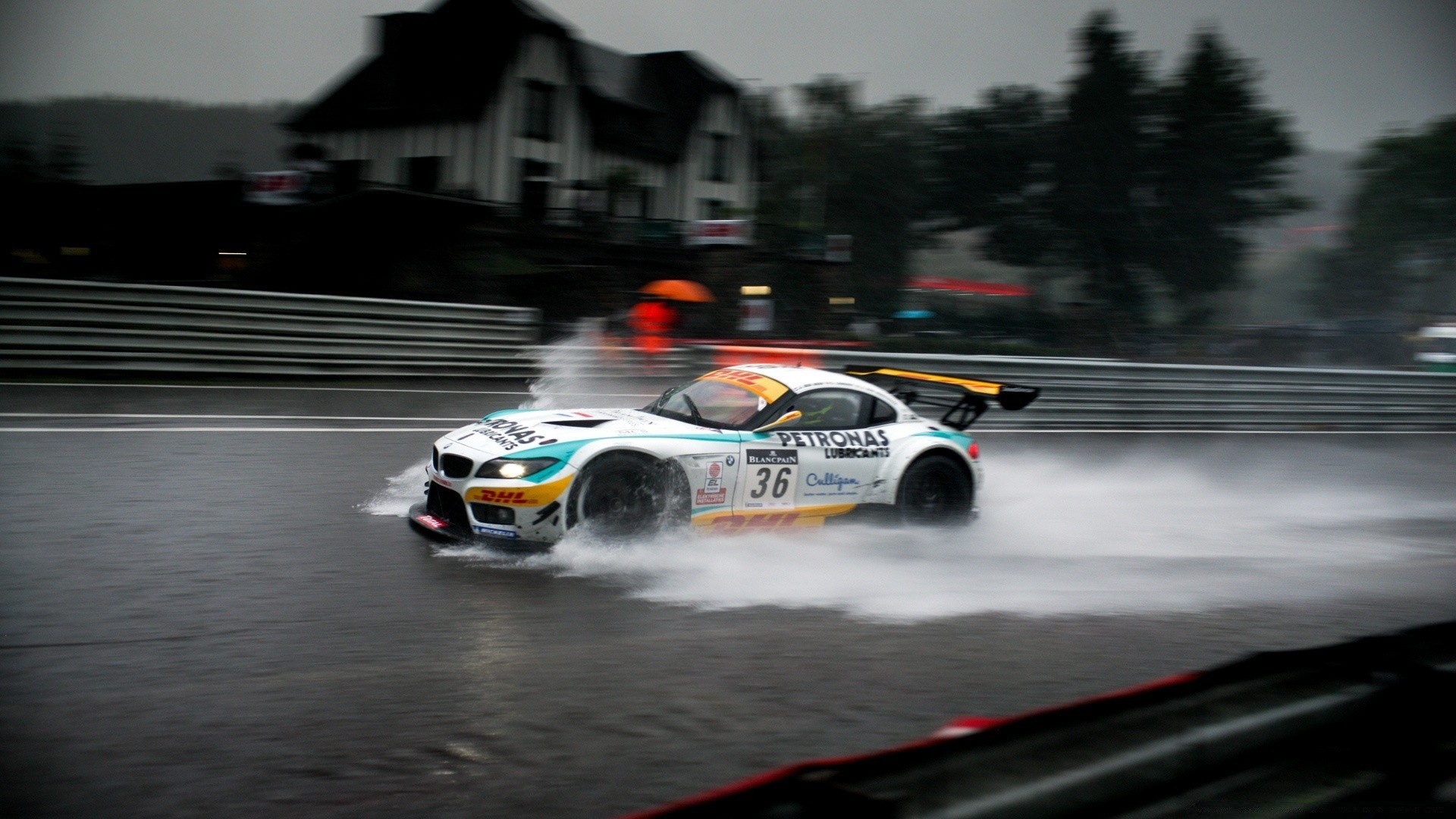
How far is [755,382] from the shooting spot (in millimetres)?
7906

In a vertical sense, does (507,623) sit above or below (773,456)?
below

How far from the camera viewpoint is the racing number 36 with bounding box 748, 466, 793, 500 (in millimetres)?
7273

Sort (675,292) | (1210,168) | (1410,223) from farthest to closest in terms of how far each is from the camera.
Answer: (1410,223) < (1210,168) < (675,292)

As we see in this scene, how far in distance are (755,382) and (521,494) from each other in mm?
2226

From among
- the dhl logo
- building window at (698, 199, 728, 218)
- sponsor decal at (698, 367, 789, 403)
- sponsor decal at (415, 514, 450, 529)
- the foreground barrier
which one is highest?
building window at (698, 199, 728, 218)

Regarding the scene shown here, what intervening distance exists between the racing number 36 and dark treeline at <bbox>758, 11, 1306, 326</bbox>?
177 feet

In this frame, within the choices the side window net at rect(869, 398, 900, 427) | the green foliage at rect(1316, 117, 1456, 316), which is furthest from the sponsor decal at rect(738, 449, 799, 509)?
the green foliage at rect(1316, 117, 1456, 316)

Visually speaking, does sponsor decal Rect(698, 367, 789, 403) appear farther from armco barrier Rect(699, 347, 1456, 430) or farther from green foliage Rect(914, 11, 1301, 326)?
green foliage Rect(914, 11, 1301, 326)

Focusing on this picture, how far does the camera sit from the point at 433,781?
11.4 ft

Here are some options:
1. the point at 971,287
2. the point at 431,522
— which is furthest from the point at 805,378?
the point at 971,287

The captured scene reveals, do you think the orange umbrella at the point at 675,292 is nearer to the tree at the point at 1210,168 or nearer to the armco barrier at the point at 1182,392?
the armco barrier at the point at 1182,392

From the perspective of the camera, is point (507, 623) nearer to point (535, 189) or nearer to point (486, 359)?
point (486, 359)

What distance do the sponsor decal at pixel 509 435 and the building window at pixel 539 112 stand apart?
3081 cm

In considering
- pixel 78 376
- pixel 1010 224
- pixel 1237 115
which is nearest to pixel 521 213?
pixel 78 376
